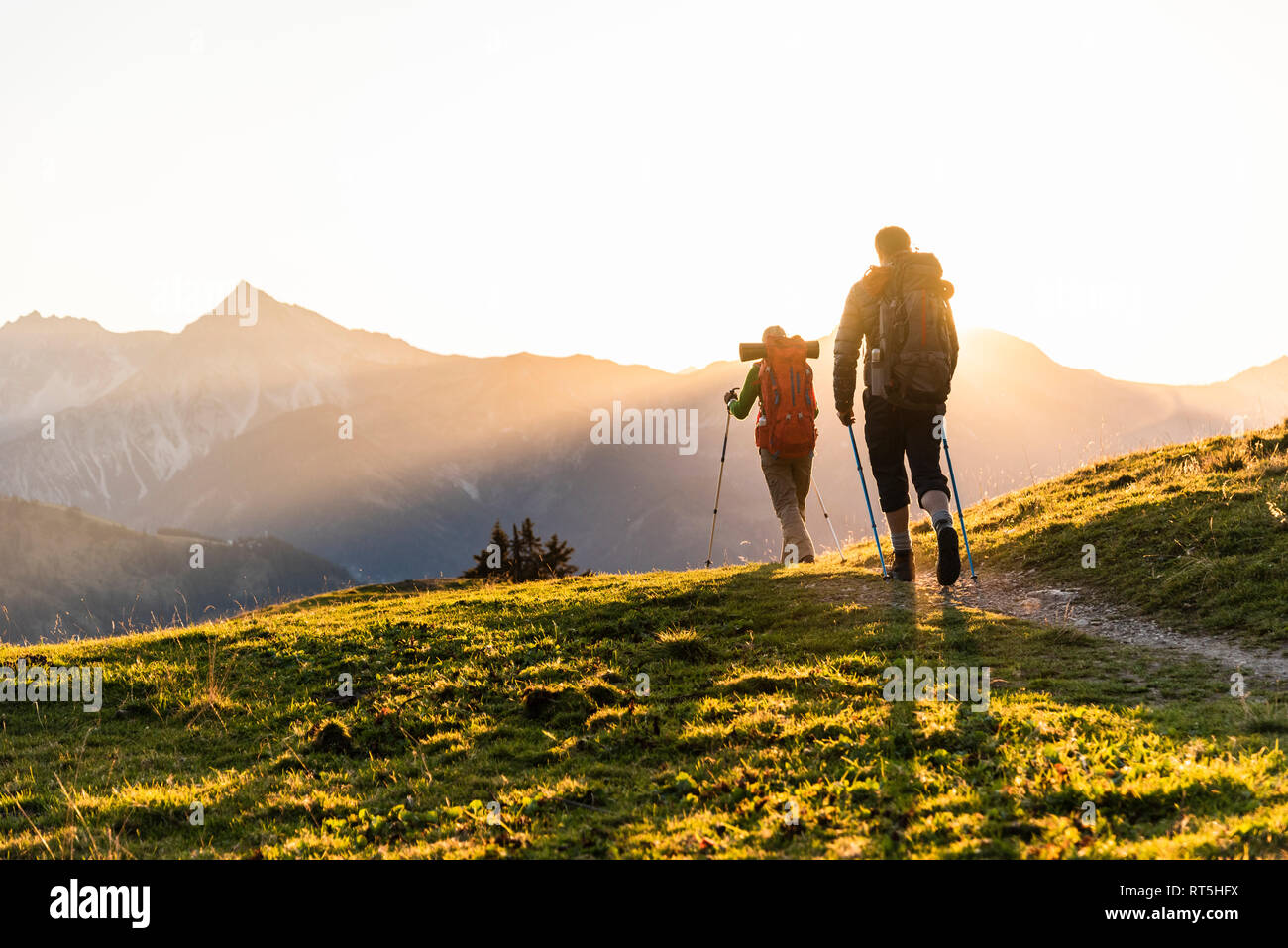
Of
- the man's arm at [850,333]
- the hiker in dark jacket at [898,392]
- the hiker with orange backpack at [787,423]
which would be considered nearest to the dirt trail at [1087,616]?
the hiker in dark jacket at [898,392]

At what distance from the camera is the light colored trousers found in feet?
52.5

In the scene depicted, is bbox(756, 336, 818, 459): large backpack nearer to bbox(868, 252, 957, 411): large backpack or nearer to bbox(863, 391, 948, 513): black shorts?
bbox(863, 391, 948, 513): black shorts

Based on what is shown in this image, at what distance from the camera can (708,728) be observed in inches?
290

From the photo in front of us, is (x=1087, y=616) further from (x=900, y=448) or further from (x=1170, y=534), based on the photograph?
(x=900, y=448)

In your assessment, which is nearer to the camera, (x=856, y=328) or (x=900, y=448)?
(x=856, y=328)

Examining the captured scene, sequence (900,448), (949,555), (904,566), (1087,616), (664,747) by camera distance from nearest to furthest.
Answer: (664,747)
(1087,616)
(949,555)
(900,448)
(904,566)

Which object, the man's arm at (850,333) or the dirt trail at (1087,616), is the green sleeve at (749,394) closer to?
the man's arm at (850,333)

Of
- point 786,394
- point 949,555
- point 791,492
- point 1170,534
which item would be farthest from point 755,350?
point 1170,534

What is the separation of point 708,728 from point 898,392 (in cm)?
601
